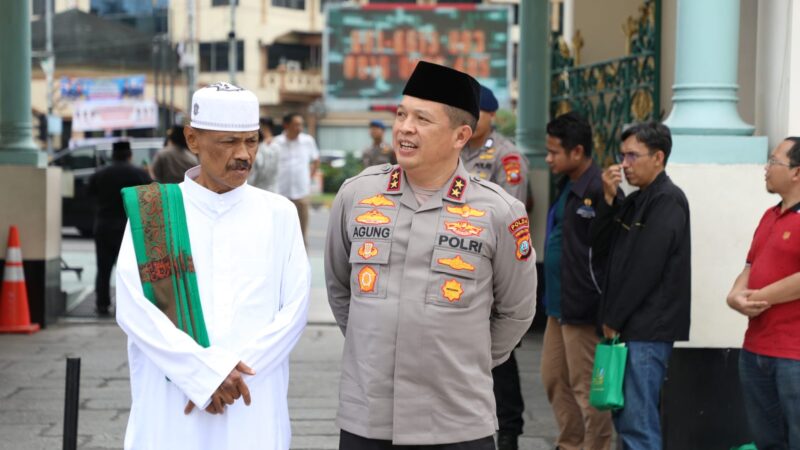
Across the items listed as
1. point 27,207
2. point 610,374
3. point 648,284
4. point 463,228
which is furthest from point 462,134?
point 27,207

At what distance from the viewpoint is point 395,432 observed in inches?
146

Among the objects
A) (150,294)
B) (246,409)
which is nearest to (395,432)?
(246,409)

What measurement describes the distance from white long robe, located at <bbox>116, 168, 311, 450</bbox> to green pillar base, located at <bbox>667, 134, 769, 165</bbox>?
10.2 ft

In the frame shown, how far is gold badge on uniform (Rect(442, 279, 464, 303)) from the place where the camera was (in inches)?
149

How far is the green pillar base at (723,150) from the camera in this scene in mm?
6352

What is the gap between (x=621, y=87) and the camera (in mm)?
8555

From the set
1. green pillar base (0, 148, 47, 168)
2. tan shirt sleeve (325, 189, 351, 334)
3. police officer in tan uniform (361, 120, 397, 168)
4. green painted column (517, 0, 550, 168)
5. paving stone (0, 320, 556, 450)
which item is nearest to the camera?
tan shirt sleeve (325, 189, 351, 334)

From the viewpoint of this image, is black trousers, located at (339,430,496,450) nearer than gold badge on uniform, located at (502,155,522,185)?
Yes

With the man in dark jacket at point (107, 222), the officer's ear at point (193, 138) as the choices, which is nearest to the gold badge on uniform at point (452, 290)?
the officer's ear at point (193, 138)

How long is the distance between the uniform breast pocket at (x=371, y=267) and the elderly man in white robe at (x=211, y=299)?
226 mm

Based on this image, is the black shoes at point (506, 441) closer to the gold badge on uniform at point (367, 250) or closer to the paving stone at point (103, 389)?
the paving stone at point (103, 389)

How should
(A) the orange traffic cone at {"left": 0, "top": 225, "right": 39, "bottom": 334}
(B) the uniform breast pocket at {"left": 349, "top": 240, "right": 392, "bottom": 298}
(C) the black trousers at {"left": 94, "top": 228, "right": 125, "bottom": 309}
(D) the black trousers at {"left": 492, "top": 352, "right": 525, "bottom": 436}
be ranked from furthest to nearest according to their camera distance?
(C) the black trousers at {"left": 94, "top": 228, "right": 125, "bottom": 309}, (A) the orange traffic cone at {"left": 0, "top": 225, "right": 39, "bottom": 334}, (D) the black trousers at {"left": 492, "top": 352, "right": 525, "bottom": 436}, (B) the uniform breast pocket at {"left": 349, "top": 240, "right": 392, "bottom": 298}

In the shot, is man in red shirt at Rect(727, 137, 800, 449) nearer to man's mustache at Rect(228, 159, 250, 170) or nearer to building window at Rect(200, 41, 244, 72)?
man's mustache at Rect(228, 159, 250, 170)

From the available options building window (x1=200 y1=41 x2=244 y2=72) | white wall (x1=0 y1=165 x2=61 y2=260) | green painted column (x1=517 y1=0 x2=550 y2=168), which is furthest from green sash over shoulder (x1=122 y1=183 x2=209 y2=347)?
building window (x1=200 y1=41 x2=244 y2=72)
